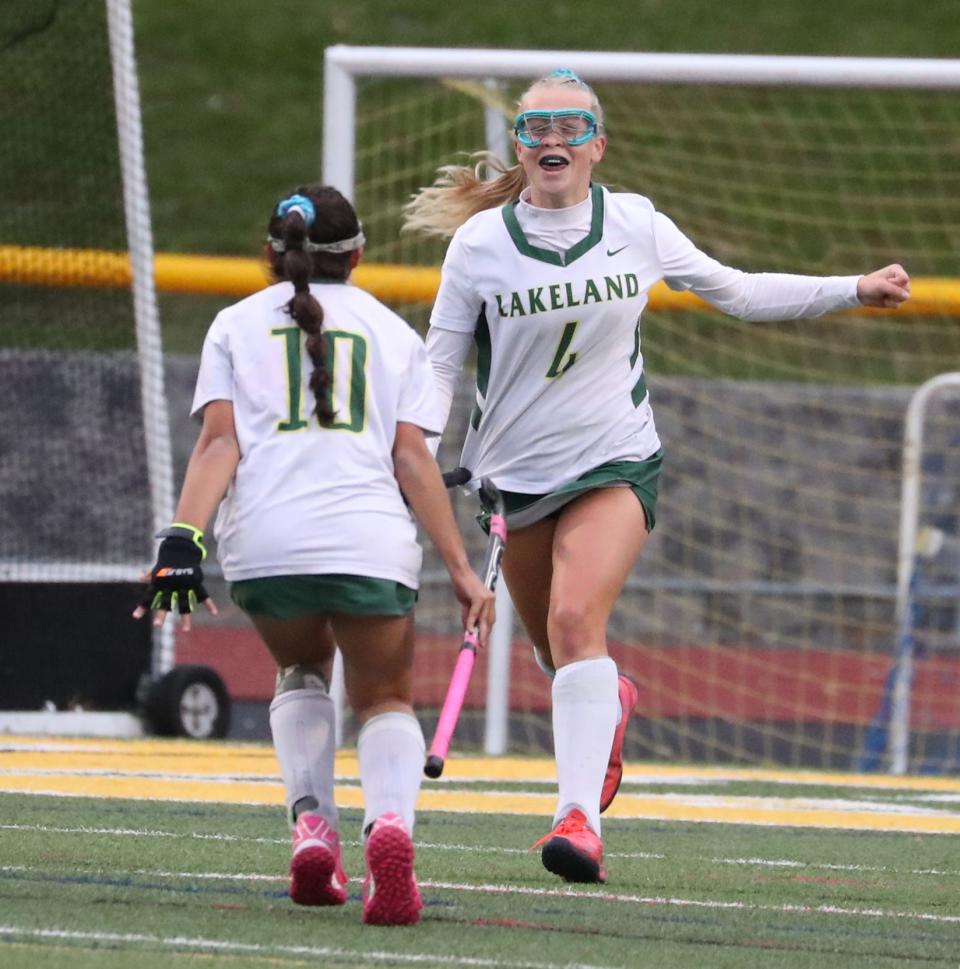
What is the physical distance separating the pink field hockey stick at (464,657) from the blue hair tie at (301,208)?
0.84 meters

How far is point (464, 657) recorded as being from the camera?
180 inches

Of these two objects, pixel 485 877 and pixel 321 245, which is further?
pixel 485 877

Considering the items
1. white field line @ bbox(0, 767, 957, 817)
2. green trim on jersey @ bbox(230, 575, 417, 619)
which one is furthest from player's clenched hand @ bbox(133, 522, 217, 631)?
white field line @ bbox(0, 767, 957, 817)

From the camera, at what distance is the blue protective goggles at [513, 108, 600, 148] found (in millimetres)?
5598

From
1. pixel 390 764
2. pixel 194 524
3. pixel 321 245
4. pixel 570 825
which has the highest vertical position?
pixel 321 245

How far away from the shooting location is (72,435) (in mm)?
9992

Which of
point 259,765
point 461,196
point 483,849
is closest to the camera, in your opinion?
point 483,849

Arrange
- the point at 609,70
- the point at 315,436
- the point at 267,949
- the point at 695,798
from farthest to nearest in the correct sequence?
the point at 609,70 → the point at 695,798 → the point at 315,436 → the point at 267,949

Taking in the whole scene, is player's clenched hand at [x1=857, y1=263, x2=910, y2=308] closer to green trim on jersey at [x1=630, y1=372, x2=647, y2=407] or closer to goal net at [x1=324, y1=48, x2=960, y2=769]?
green trim on jersey at [x1=630, y1=372, x2=647, y2=407]

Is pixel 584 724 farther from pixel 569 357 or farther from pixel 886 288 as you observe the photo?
pixel 886 288

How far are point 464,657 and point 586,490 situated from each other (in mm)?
1173

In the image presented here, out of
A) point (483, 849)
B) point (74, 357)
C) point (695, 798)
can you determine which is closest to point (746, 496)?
point (74, 357)

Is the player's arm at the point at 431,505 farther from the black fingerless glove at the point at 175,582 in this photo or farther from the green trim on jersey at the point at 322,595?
the black fingerless glove at the point at 175,582

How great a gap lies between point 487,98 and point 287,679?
19.4 ft
